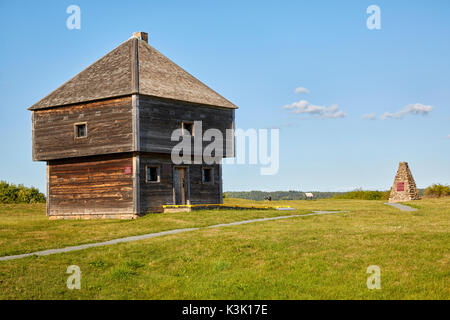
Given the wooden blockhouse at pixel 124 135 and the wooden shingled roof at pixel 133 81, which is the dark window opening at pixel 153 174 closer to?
the wooden blockhouse at pixel 124 135

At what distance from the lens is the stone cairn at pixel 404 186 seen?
4141 centimetres

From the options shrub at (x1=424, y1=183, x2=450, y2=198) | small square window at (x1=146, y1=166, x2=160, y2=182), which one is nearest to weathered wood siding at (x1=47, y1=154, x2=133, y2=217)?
small square window at (x1=146, y1=166, x2=160, y2=182)

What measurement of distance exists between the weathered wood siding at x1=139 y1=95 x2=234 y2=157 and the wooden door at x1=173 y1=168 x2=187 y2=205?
202 centimetres

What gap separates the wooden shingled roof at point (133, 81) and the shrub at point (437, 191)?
26.6 metres

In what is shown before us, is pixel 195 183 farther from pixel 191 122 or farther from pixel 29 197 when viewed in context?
pixel 29 197

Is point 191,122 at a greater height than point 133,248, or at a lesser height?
greater

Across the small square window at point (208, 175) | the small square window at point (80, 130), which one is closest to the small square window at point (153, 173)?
the small square window at point (208, 175)

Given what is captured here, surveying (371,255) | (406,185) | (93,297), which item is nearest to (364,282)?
(371,255)

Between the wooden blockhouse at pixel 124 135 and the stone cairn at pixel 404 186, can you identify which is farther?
the stone cairn at pixel 404 186

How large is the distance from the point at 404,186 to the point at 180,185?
21.9 meters

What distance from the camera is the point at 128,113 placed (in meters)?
26.8

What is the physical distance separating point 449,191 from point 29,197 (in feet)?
136

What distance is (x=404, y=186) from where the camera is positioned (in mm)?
41688

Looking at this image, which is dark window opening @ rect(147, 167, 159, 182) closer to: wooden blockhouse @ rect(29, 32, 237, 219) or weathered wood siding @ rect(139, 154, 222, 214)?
wooden blockhouse @ rect(29, 32, 237, 219)
